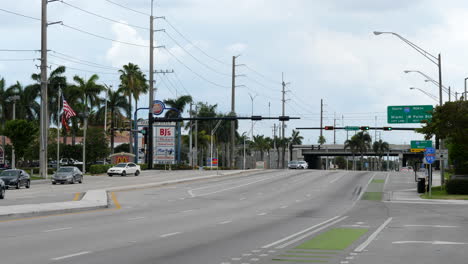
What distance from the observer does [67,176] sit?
5275 centimetres

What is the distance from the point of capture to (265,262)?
11773 millimetres

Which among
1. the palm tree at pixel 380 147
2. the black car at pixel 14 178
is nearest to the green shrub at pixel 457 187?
the black car at pixel 14 178

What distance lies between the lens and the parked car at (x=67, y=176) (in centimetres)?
5244

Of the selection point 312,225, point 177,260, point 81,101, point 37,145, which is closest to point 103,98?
point 81,101

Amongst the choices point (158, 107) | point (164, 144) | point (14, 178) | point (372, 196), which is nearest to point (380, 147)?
point (158, 107)

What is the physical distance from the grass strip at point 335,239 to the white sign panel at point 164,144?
2378 inches

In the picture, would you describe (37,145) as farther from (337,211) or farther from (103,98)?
(337,211)

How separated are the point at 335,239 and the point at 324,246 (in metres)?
1.78

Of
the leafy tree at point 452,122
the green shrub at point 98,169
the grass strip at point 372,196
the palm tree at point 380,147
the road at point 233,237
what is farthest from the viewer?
the palm tree at point 380,147

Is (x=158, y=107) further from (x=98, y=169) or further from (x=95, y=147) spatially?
(x=98, y=169)

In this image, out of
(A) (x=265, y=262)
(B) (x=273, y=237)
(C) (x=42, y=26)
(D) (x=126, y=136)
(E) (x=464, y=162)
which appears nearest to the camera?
(A) (x=265, y=262)

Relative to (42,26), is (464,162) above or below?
below

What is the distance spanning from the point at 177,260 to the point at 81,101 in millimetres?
89798

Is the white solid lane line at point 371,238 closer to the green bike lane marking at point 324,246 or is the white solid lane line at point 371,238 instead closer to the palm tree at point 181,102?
the green bike lane marking at point 324,246
